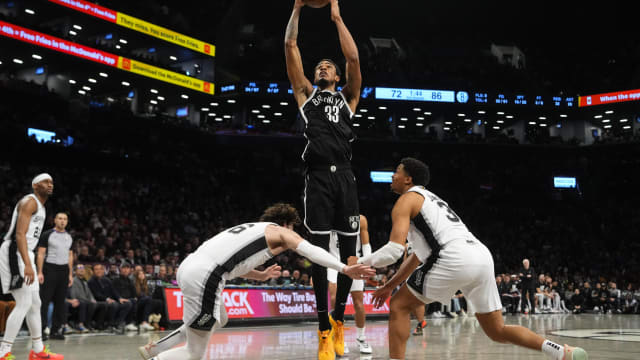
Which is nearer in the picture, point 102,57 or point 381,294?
point 381,294

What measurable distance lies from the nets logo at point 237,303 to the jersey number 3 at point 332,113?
769cm

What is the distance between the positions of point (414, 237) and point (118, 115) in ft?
90.6

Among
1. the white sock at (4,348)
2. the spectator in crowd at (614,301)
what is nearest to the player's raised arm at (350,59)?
the white sock at (4,348)

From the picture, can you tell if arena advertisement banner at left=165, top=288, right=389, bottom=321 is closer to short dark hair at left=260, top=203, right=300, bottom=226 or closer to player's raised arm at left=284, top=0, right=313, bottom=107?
player's raised arm at left=284, top=0, right=313, bottom=107

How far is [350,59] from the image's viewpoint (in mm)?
5336

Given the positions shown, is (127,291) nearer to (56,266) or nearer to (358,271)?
(56,266)

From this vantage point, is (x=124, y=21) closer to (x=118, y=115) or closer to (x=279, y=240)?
(x=118, y=115)

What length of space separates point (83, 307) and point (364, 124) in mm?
29902

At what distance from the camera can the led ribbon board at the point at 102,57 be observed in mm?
25375

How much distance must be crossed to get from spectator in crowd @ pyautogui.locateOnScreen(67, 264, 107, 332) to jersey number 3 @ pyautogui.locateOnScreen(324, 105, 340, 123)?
7162 mm

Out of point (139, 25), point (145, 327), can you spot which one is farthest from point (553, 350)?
point (139, 25)

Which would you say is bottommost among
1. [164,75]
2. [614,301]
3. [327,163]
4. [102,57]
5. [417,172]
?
[614,301]

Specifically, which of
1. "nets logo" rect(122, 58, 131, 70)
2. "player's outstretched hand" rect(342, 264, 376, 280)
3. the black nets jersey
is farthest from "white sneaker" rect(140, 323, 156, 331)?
"nets logo" rect(122, 58, 131, 70)

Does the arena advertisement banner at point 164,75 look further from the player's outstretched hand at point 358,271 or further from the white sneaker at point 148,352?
the player's outstretched hand at point 358,271
